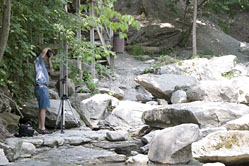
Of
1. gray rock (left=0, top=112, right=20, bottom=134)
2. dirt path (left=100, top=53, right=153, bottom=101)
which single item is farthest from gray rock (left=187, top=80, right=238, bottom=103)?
gray rock (left=0, top=112, right=20, bottom=134)

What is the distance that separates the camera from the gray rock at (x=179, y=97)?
10.7m

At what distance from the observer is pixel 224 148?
5.62m

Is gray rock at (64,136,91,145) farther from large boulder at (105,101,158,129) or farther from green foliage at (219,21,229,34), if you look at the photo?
green foliage at (219,21,229,34)

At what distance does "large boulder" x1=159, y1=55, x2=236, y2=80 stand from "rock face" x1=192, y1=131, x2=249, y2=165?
830cm

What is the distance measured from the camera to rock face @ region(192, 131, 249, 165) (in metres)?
5.41

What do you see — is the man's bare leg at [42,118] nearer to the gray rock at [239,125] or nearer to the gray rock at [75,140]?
the gray rock at [75,140]

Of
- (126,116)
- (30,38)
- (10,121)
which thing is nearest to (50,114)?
(10,121)

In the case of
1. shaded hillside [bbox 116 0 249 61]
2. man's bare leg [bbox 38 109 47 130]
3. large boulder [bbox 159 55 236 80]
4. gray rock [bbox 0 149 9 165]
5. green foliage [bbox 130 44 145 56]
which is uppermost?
shaded hillside [bbox 116 0 249 61]

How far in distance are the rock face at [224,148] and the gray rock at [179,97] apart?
15.9ft

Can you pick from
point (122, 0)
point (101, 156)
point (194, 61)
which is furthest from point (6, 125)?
point (122, 0)

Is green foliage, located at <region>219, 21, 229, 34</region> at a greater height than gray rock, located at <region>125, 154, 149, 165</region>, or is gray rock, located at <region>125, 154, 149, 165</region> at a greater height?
green foliage, located at <region>219, 21, 229, 34</region>

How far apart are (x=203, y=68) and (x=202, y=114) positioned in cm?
698

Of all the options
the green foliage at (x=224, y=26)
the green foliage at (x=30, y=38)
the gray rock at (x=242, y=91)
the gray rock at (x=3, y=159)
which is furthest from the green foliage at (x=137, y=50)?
the gray rock at (x=3, y=159)

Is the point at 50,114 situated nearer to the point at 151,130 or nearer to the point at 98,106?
the point at 98,106
